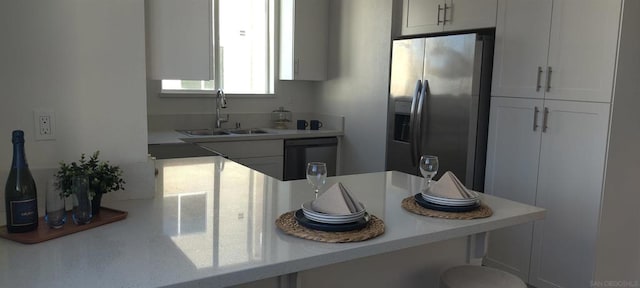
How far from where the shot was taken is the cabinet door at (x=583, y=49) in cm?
275

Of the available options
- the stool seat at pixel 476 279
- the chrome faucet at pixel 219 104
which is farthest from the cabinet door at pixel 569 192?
the chrome faucet at pixel 219 104

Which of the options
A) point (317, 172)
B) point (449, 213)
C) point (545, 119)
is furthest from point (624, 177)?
point (317, 172)

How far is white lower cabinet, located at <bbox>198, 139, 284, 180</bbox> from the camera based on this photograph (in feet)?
13.8

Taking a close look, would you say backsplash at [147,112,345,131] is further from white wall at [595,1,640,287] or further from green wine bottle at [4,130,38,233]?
green wine bottle at [4,130,38,233]

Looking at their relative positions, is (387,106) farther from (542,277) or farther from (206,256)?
(206,256)

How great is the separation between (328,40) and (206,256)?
12.8ft

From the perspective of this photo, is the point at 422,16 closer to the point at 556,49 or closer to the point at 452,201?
the point at 556,49

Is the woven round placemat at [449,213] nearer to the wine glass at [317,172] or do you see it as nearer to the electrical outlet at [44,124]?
the wine glass at [317,172]

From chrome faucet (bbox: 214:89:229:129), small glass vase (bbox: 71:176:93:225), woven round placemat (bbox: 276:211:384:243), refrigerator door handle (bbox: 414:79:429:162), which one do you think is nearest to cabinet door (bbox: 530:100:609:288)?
refrigerator door handle (bbox: 414:79:429:162)

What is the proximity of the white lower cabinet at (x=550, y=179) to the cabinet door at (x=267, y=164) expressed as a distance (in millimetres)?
1806

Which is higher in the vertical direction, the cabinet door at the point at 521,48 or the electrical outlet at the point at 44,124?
the cabinet door at the point at 521,48

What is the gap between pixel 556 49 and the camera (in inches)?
119

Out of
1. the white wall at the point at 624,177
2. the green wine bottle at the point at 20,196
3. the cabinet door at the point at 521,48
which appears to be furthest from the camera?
the cabinet door at the point at 521,48

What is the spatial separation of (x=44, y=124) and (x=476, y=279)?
1692 millimetres
